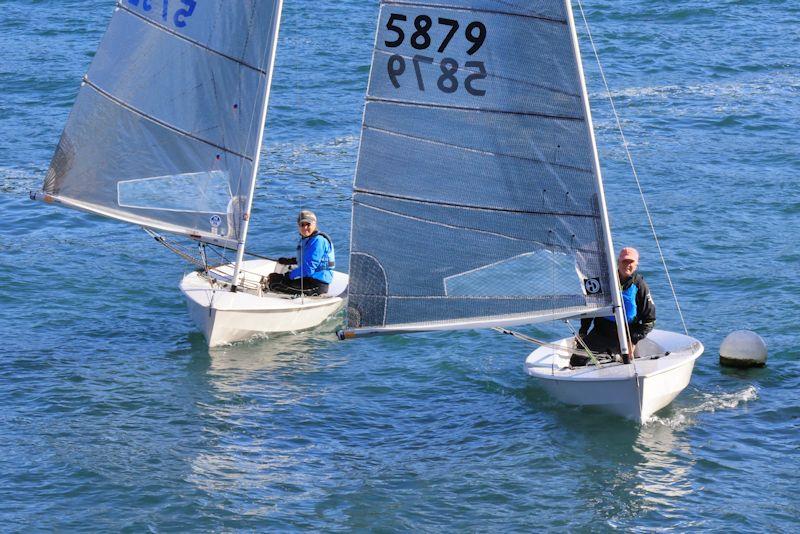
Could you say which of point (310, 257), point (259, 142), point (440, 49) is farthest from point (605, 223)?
point (259, 142)

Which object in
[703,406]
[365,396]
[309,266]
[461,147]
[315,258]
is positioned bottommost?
[365,396]

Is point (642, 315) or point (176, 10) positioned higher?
point (176, 10)

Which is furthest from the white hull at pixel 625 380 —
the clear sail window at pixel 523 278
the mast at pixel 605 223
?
the clear sail window at pixel 523 278

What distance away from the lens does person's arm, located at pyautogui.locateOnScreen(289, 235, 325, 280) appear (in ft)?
62.4

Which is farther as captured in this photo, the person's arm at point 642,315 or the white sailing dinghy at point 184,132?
the white sailing dinghy at point 184,132

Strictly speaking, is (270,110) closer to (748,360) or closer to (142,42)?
(142,42)

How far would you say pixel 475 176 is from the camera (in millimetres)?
14547

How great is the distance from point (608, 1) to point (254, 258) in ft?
66.1

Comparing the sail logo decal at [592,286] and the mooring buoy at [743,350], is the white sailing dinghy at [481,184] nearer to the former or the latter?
the sail logo decal at [592,286]

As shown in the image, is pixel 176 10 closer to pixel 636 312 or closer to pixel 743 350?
pixel 636 312

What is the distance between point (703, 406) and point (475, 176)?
4.27 meters

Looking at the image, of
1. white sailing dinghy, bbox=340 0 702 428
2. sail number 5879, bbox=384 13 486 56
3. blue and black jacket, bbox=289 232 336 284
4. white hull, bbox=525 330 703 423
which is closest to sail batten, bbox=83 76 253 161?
blue and black jacket, bbox=289 232 336 284

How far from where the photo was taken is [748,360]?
1711 centimetres

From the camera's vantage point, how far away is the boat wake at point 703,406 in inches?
611
